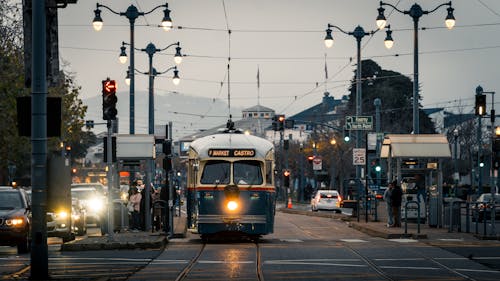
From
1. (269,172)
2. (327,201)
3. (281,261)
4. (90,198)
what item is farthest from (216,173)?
(327,201)

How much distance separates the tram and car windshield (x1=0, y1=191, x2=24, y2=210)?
545cm

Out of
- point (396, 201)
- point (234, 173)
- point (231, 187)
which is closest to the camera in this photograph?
point (231, 187)

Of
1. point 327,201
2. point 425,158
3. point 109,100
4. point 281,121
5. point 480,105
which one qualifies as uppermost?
point 281,121

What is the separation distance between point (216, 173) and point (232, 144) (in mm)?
1054

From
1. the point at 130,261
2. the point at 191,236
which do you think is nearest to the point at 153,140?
the point at 191,236

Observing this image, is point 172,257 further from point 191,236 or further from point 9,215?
point 191,236

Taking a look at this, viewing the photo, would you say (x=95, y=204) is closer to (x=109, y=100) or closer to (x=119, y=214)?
(x=119, y=214)

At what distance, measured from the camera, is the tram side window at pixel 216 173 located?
33406 millimetres

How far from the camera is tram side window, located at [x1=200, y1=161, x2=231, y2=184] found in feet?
110

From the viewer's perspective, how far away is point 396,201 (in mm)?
39281

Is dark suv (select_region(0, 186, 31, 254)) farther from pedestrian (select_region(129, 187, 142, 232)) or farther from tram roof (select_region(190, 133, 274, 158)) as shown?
pedestrian (select_region(129, 187, 142, 232))

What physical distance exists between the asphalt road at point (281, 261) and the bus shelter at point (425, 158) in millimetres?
6460

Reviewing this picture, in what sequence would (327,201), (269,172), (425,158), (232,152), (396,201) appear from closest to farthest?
(232,152) → (269,172) → (396,201) → (425,158) → (327,201)

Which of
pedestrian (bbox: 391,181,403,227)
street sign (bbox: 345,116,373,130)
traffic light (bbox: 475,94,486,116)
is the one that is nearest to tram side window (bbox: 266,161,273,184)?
pedestrian (bbox: 391,181,403,227)
